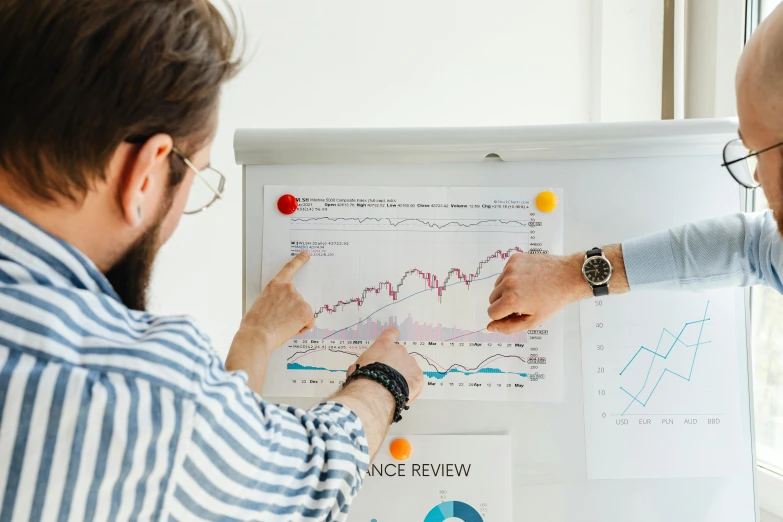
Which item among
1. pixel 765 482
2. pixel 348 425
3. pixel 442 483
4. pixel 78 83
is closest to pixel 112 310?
pixel 78 83

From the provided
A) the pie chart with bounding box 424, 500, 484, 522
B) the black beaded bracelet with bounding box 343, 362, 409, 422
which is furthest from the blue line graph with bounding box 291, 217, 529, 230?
the pie chart with bounding box 424, 500, 484, 522

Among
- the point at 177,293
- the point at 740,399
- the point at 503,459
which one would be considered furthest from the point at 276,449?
the point at 177,293

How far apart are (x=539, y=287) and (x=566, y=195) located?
179 millimetres

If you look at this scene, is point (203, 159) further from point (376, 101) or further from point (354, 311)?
point (376, 101)

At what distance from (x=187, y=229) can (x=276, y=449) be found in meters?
0.94

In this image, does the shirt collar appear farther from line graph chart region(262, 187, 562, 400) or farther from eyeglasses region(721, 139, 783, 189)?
eyeglasses region(721, 139, 783, 189)

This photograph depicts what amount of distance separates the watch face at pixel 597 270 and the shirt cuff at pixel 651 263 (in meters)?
0.03

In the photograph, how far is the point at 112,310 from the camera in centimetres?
56

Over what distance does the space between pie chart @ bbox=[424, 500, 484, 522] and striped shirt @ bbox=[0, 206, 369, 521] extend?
1.56ft

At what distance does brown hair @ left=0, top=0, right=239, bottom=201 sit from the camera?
0.55 meters

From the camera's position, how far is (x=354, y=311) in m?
1.03

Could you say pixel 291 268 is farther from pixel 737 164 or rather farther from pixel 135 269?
pixel 737 164

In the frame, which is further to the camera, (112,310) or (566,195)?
(566,195)

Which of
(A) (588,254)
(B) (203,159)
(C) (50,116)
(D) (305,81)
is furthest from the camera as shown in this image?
(D) (305,81)
